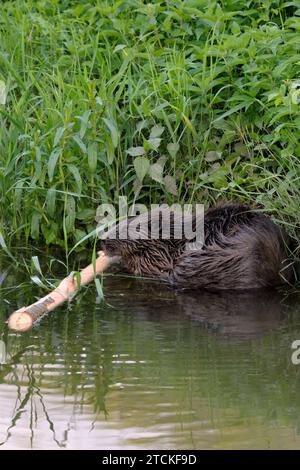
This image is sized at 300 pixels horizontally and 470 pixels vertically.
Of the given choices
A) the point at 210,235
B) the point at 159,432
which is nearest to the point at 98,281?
the point at 210,235

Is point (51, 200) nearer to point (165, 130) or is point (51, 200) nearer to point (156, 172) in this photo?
point (156, 172)

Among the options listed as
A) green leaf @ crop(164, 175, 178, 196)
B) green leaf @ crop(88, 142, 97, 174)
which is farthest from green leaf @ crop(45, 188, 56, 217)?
green leaf @ crop(164, 175, 178, 196)

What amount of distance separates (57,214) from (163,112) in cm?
85

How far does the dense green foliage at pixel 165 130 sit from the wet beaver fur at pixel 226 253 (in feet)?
0.42

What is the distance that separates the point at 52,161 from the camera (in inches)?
257

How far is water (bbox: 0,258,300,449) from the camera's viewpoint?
14.3ft

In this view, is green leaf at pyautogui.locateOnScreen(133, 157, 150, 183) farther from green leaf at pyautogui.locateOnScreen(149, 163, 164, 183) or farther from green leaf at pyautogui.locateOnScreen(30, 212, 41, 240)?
green leaf at pyautogui.locateOnScreen(30, 212, 41, 240)

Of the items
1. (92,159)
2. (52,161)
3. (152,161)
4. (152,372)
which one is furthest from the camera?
(152,161)

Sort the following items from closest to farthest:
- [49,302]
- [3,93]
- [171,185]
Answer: [49,302] → [171,185] → [3,93]

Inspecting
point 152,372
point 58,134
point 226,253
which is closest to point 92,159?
point 58,134

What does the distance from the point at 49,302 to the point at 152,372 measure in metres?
0.96

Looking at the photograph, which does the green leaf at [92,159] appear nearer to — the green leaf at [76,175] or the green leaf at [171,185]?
the green leaf at [76,175]

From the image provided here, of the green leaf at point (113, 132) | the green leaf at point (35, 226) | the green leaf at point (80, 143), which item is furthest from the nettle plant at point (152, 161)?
the green leaf at point (35, 226)

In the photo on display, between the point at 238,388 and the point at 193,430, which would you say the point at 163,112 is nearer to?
the point at 238,388
